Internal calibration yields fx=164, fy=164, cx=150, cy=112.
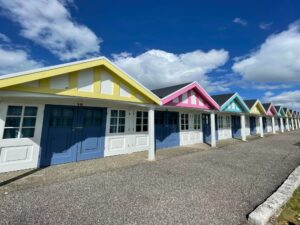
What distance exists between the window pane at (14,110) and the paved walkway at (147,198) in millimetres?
2701

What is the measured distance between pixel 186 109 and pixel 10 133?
8.82m

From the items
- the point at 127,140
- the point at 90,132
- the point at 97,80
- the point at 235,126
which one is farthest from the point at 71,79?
the point at 235,126

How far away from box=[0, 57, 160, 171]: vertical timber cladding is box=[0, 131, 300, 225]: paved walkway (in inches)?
78.5

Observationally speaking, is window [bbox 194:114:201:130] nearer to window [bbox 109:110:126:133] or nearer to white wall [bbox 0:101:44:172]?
window [bbox 109:110:126:133]

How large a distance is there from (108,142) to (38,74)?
4.02 m

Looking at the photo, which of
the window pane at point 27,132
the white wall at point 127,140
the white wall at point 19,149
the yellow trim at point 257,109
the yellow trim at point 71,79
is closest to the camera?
the yellow trim at point 71,79

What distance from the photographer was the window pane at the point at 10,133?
518 centimetres

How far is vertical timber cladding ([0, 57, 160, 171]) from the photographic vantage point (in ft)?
14.9

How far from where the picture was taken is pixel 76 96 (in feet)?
17.0

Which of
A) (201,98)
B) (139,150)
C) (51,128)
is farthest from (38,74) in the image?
(201,98)

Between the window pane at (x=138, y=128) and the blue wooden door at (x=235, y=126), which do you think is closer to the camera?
the window pane at (x=138, y=128)

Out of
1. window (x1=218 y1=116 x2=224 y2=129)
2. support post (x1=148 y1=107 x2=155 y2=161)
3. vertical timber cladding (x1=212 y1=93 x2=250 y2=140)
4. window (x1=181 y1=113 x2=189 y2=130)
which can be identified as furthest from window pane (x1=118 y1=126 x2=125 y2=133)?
window (x1=218 y1=116 x2=224 y2=129)

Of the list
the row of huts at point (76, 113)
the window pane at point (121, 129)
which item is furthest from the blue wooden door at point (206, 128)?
the window pane at point (121, 129)

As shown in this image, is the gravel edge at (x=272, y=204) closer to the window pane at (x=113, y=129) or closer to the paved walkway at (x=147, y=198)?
the paved walkway at (x=147, y=198)
